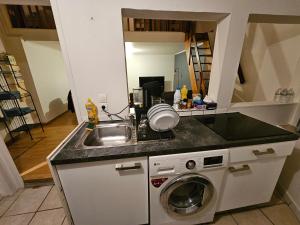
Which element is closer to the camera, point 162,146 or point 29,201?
point 162,146

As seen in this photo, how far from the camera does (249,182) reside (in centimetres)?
110

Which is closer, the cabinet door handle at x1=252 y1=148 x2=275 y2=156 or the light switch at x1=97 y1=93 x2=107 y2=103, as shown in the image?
the cabinet door handle at x1=252 y1=148 x2=275 y2=156

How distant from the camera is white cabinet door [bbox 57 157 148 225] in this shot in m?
0.85

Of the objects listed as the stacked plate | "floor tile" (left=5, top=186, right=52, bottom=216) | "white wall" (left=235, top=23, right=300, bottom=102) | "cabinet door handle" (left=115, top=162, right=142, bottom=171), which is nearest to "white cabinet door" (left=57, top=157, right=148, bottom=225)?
"cabinet door handle" (left=115, top=162, right=142, bottom=171)

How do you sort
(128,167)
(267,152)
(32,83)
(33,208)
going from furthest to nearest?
1. (32,83)
2. (33,208)
3. (267,152)
4. (128,167)

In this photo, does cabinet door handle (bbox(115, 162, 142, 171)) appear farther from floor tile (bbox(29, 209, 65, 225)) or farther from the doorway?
the doorway

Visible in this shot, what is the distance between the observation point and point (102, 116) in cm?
136

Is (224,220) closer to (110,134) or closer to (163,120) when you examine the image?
(163,120)

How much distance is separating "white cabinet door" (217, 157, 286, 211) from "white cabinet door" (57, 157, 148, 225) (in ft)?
2.19

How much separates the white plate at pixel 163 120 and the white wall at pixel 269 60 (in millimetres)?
1862

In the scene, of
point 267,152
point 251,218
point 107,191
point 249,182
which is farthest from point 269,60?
point 107,191

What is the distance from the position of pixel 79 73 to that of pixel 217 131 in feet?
4.27

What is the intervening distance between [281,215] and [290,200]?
189 millimetres

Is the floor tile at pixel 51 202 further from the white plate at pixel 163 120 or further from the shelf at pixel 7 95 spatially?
the shelf at pixel 7 95
